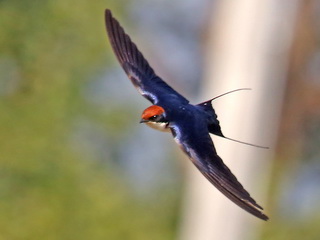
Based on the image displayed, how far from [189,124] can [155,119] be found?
9cm

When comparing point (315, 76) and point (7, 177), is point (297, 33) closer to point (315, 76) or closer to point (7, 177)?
point (315, 76)

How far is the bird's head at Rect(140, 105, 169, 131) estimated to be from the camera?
4371 millimetres

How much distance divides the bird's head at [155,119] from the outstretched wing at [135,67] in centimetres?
21

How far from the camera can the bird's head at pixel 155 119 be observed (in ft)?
14.3

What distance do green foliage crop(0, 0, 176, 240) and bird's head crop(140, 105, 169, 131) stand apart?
445 cm

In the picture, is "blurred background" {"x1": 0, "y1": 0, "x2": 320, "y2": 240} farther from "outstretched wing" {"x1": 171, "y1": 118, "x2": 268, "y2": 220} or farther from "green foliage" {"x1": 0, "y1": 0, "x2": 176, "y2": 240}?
"outstretched wing" {"x1": 171, "y1": 118, "x2": 268, "y2": 220}

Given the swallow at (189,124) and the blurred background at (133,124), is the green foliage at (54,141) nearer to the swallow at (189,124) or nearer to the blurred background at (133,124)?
the blurred background at (133,124)

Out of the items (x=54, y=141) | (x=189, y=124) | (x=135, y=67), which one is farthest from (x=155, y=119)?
(x=54, y=141)

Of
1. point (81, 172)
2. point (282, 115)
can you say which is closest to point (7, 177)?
point (81, 172)

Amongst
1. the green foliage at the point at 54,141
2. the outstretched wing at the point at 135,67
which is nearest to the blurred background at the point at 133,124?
the green foliage at the point at 54,141

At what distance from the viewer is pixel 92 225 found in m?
8.98

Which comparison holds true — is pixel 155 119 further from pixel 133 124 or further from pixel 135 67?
pixel 133 124

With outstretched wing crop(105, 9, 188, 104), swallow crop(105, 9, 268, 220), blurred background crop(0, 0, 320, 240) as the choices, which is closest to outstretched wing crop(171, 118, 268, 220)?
swallow crop(105, 9, 268, 220)

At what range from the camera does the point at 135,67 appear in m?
4.86
